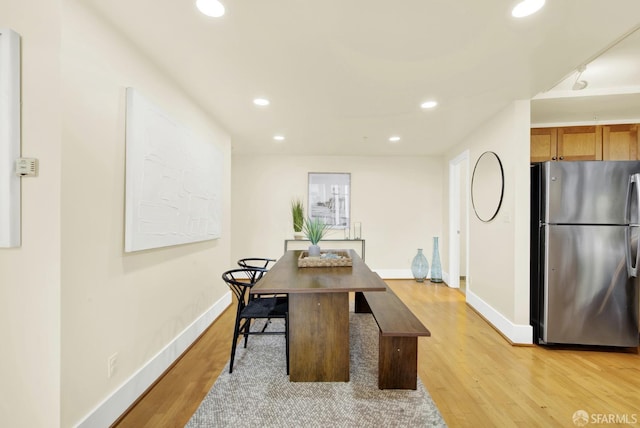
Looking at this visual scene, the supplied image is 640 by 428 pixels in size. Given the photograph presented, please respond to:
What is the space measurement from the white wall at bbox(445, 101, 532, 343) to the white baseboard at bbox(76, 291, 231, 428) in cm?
297

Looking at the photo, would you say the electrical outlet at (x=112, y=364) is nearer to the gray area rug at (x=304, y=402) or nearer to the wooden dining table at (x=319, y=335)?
the gray area rug at (x=304, y=402)

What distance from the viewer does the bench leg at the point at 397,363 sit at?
1887mm

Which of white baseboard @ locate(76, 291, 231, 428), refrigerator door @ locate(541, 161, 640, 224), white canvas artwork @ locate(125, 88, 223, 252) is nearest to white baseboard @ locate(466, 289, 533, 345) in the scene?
refrigerator door @ locate(541, 161, 640, 224)

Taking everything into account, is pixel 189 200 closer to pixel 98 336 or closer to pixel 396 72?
pixel 98 336

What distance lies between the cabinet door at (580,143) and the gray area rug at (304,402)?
2970mm

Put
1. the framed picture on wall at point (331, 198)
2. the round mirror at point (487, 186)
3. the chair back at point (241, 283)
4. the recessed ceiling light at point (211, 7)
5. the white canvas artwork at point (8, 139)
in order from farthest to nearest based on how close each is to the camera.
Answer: the framed picture on wall at point (331, 198), the round mirror at point (487, 186), the chair back at point (241, 283), the recessed ceiling light at point (211, 7), the white canvas artwork at point (8, 139)

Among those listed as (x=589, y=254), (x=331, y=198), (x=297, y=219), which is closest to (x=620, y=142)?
(x=589, y=254)

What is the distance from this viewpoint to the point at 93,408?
4.73ft

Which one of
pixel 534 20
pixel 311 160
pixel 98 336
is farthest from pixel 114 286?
pixel 311 160

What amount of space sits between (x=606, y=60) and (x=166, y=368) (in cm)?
419

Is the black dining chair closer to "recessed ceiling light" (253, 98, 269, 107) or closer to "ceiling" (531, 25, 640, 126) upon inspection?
"recessed ceiling light" (253, 98, 269, 107)

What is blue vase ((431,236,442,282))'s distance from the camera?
486cm

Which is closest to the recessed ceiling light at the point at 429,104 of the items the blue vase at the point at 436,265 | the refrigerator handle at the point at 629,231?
the refrigerator handle at the point at 629,231

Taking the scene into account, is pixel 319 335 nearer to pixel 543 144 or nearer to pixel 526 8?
pixel 526 8
